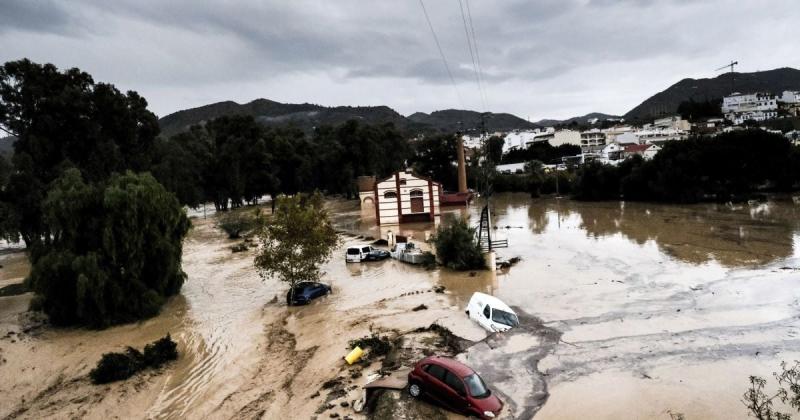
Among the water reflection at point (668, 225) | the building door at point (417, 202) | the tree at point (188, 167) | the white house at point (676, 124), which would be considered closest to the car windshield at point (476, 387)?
the water reflection at point (668, 225)

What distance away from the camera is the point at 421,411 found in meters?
10.7

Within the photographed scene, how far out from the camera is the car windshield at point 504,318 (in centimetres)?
1702

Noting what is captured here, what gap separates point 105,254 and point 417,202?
119 feet

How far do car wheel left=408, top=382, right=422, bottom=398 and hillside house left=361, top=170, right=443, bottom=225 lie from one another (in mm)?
42665

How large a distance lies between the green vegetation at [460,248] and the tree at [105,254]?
14.4 meters

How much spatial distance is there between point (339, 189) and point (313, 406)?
84.3m

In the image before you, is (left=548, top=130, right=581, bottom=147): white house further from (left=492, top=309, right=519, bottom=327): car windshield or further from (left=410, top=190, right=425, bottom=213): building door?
(left=492, top=309, right=519, bottom=327): car windshield

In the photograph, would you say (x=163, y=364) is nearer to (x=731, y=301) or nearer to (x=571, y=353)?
(x=571, y=353)

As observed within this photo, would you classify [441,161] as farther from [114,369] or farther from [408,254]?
[114,369]

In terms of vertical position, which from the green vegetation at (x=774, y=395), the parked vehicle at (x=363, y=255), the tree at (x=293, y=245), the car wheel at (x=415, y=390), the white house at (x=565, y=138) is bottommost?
the green vegetation at (x=774, y=395)

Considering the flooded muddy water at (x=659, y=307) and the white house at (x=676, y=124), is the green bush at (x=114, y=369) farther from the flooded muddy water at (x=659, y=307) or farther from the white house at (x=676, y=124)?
the white house at (x=676, y=124)

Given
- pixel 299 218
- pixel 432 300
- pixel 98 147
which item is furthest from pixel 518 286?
pixel 98 147

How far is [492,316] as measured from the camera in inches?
674

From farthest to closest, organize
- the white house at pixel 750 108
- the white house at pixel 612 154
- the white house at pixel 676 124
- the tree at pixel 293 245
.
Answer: the white house at pixel 750 108, the white house at pixel 676 124, the white house at pixel 612 154, the tree at pixel 293 245
